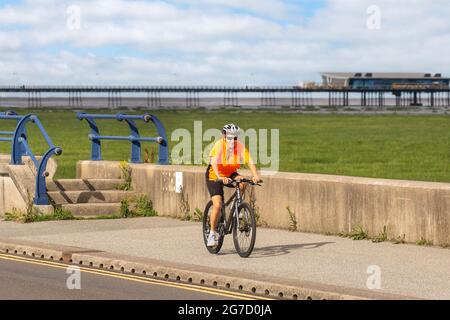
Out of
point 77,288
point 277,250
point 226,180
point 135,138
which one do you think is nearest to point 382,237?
point 277,250

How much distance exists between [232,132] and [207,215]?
142 centimetres

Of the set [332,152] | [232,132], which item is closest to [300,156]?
[332,152]

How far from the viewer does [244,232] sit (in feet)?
48.3

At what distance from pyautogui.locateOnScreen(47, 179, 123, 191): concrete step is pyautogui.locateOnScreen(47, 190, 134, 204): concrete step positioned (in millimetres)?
282

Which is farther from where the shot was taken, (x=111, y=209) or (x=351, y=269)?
(x=111, y=209)

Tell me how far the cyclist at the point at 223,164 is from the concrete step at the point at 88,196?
6.15 m

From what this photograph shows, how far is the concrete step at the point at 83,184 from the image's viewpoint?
68.6 feet

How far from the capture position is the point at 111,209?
20.8 m

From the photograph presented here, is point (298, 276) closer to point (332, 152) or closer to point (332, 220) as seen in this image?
point (332, 220)

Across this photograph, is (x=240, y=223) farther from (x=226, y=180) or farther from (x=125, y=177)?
(x=125, y=177)

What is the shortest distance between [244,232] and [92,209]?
640 centimetres

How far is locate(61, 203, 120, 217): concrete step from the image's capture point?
2041cm

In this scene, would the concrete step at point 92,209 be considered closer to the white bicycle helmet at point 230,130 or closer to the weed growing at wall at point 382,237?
the weed growing at wall at point 382,237
